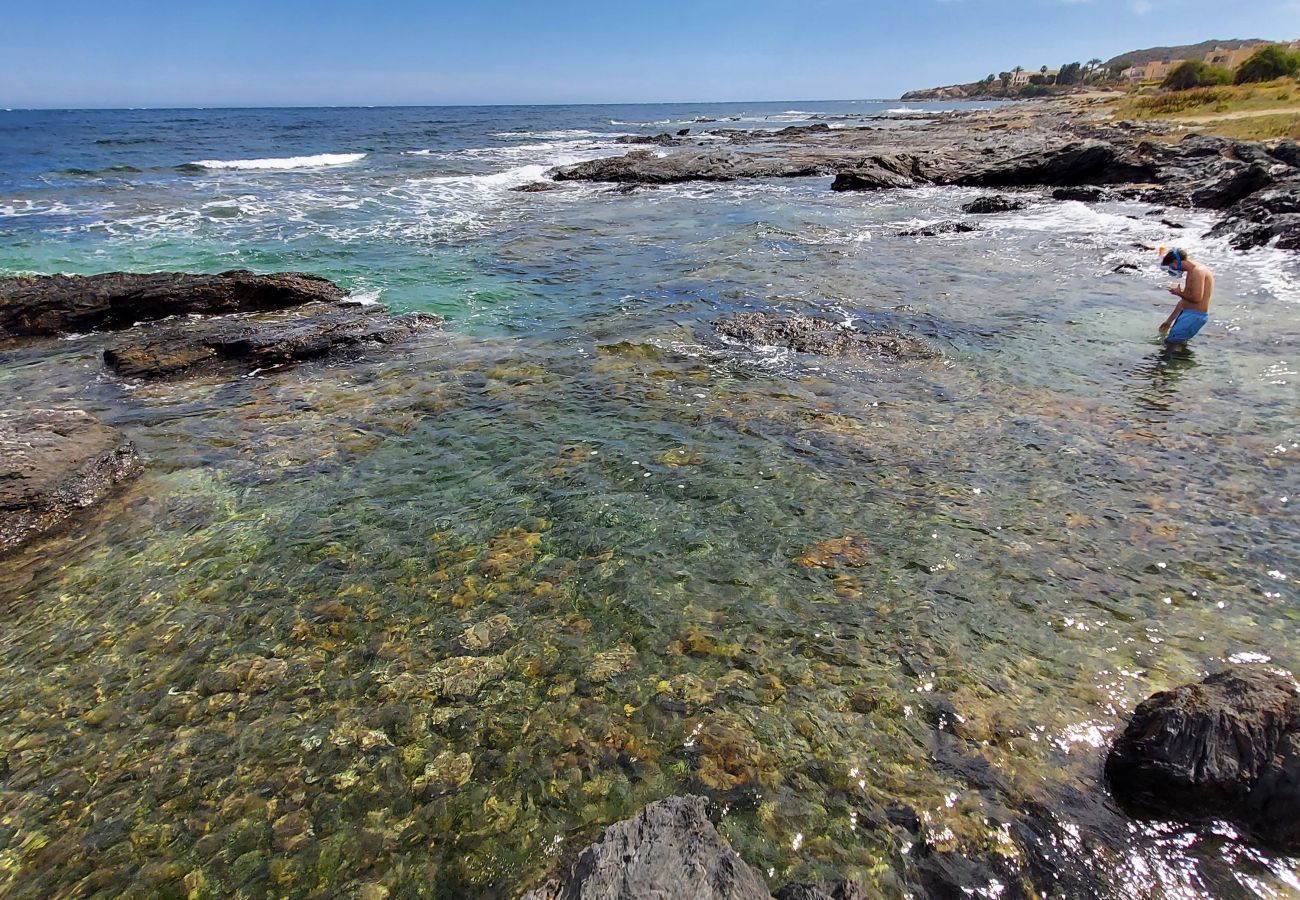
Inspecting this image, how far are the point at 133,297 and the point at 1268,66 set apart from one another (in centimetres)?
8564

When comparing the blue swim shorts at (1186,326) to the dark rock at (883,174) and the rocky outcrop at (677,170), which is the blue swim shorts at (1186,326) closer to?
the dark rock at (883,174)

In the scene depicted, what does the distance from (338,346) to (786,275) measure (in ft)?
35.1

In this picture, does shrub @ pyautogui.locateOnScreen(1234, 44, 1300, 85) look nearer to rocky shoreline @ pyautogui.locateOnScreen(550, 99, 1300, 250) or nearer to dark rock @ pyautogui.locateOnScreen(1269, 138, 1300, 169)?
rocky shoreline @ pyautogui.locateOnScreen(550, 99, 1300, 250)

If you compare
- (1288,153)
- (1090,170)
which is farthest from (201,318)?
(1288,153)

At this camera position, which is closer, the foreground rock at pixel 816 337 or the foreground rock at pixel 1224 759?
the foreground rock at pixel 1224 759

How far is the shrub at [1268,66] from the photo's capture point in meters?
54.5

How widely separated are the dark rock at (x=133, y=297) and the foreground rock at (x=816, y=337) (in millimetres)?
9502

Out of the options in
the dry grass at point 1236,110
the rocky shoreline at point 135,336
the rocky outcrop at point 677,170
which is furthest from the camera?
the rocky outcrop at point 677,170

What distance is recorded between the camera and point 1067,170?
30734 mm

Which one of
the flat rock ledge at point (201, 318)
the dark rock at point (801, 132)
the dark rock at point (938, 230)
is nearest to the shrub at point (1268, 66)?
the dark rock at point (801, 132)

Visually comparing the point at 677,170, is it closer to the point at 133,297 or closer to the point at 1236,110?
the point at 133,297

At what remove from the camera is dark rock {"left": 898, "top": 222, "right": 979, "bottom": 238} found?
20766mm

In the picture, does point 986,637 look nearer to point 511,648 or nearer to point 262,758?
point 511,648

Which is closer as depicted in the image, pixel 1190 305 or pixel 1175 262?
pixel 1190 305
